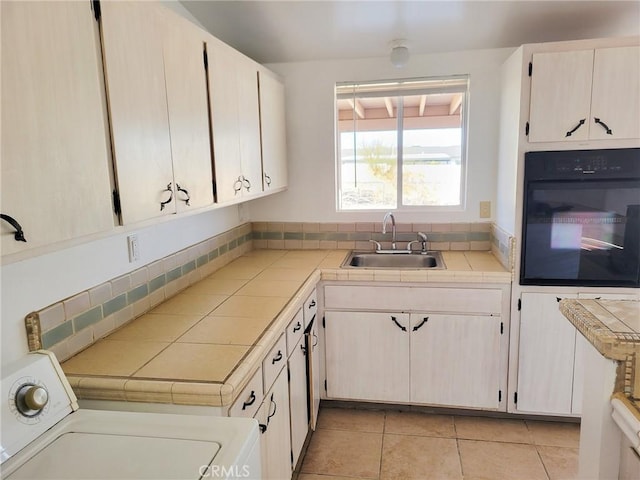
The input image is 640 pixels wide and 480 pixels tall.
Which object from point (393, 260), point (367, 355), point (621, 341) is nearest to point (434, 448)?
point (367, 355)

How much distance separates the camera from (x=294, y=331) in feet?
6.52

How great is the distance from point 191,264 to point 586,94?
2.21 metres

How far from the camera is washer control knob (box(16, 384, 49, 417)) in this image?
1.05 metres

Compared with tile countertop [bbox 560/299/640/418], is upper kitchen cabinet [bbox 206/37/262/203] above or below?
above

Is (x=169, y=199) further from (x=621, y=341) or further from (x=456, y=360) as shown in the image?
(x=456, y=360)

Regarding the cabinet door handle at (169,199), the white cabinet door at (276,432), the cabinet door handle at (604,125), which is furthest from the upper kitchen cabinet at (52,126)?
the cabinet door handle at (604,125)

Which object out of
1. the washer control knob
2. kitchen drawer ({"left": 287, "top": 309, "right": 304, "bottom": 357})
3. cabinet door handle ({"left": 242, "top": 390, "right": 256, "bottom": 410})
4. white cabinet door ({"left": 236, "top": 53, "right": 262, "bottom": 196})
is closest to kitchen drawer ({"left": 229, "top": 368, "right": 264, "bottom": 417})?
cabinet door handle ({"left": 242, "top": 390, "right": 256, "bottom": 410})

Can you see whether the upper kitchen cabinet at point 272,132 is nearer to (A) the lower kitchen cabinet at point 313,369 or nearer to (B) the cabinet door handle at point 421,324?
(A) the lower kitchen cabinet at point 313,369

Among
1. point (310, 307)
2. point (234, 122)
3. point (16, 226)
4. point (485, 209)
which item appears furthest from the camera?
point (485, 209)

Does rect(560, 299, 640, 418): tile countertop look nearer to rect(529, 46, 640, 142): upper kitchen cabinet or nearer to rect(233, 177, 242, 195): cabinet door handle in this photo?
rect(529, 46, 640, 142): upper kitchen cabinet

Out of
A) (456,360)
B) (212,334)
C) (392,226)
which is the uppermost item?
(392,226)

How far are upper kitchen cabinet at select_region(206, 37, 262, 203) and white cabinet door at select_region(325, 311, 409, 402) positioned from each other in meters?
0.96

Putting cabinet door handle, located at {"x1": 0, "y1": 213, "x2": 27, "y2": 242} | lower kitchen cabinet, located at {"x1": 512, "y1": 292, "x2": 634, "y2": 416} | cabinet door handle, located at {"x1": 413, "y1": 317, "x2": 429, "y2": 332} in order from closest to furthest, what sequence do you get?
cabinet door handle, located at {"x1": 0, "y1": 213, "x2": 27, "y2": 242} → lower kitchen cabinet, located at {"x1": 512, "y1": 292, "x2": 634, "y2": 416} → cabinet door handle, located at {"x1": 413, "y1": 317, "x2": 429, "y2": 332}

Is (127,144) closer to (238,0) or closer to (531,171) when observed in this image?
(238,0)
